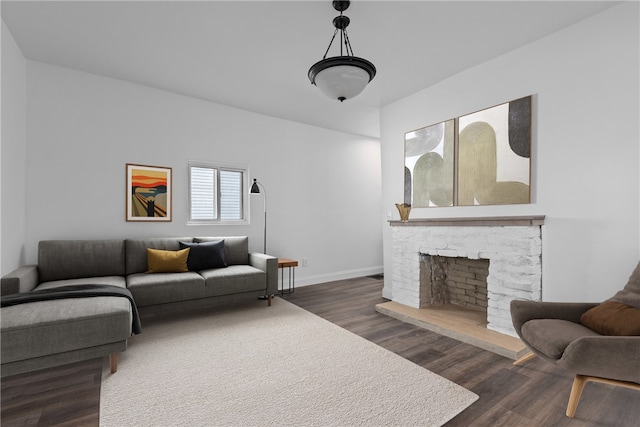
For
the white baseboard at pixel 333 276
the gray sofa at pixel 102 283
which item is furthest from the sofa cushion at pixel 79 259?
the white baseboard at pixel 333 276

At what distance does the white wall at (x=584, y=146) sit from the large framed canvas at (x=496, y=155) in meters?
0.08

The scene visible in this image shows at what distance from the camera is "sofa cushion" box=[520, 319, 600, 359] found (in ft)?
5.89

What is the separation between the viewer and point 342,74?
2172 millimetres

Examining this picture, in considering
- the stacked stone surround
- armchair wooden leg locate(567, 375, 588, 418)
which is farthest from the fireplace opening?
armchair wooden leg locate(567, 375, 588, 418)

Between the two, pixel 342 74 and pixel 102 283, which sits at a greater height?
pixel 342 74

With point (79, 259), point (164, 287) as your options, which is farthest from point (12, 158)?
point (164, 287)

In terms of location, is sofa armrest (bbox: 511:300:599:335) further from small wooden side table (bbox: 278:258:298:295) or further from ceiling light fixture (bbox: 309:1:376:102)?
small wooden side table (bbox: 278:258:298:295)

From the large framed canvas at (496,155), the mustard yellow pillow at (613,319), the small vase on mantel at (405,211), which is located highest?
the large framed canvas at (496,155)

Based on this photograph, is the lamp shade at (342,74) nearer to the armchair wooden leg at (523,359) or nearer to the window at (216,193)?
the armchair wooden leg at (523,359)

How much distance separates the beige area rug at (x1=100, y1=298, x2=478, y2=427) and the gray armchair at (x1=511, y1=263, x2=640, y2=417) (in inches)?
21.9

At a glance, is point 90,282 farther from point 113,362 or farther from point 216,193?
point 216,193

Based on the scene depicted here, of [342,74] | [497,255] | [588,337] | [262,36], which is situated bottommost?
[588,337]

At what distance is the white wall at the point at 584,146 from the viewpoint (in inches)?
95.6

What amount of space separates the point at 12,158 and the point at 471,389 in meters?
4.33
